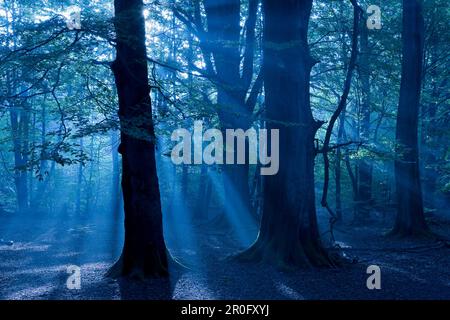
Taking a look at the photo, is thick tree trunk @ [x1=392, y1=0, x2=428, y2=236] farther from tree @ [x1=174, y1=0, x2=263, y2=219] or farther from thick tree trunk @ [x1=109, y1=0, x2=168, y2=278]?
thick tree trunk @ [x1=109, y1=0, x2=168, y2=278]

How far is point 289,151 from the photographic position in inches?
442

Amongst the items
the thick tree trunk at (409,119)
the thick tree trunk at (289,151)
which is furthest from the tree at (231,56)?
the thick tree trunk at (289,151)

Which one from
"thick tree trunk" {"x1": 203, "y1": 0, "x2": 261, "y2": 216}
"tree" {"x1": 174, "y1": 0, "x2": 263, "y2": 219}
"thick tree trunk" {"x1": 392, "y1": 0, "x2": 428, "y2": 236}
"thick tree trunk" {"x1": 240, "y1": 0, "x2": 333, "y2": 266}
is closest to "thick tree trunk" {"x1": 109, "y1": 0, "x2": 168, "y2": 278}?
"thick tree trunk" {"x1": 240, "y1": 0, "x2": 333, "y2": 266}

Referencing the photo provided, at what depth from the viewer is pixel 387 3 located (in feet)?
72.4

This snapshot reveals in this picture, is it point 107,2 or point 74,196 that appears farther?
point 74,196

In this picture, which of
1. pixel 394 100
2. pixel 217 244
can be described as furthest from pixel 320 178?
pixel 217 244

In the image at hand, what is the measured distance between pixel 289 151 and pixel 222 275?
129 inches

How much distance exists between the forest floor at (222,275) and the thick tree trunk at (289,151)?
2.33 ft

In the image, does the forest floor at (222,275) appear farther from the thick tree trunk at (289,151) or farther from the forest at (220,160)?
the thick tree trunk at (289,151)

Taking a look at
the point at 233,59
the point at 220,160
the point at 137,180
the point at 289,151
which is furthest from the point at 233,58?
the point at 137,180

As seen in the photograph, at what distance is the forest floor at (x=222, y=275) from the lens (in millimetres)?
8594

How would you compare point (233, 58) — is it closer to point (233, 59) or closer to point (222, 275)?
point (233, 59)

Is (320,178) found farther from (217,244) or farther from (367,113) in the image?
(217,244)
